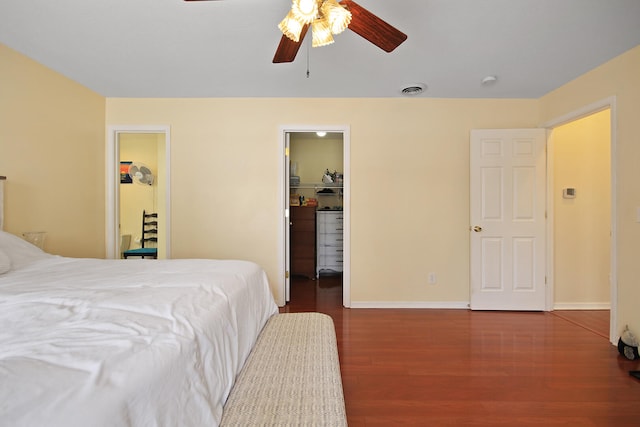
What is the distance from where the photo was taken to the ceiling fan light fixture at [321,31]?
1392 millimetres

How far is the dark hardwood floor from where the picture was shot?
1.47 metres

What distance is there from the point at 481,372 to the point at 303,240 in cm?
307

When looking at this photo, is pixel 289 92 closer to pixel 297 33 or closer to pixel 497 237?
pixel 297 33

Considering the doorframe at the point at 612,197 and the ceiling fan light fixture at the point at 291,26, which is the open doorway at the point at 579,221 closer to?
the doorframe at the point at 612,197

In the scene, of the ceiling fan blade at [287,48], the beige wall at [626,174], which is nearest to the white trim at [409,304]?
the beige wall at [626,174]

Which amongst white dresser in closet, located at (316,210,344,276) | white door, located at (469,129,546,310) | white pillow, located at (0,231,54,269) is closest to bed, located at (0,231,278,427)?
white pillow, located at (0,231,54,269)

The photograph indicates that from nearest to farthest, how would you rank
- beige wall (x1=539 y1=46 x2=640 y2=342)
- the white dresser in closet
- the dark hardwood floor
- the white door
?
the dark hardwood floor
beige wall (x1=539 y1=46 x2=640 y2=342)
the white door
the white dresser in closet

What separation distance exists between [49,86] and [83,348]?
9.93ft

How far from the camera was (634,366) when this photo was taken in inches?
76.0

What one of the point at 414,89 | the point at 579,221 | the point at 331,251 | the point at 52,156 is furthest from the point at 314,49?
the point at 579,221

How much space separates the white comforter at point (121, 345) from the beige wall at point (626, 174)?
2.89m

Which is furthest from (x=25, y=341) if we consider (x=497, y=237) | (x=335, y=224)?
(x=335, y=224)

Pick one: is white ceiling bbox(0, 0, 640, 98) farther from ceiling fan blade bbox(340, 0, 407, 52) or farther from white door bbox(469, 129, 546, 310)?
white door bbox(469, 129, 546, 310)

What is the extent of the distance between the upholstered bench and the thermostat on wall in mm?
3167
